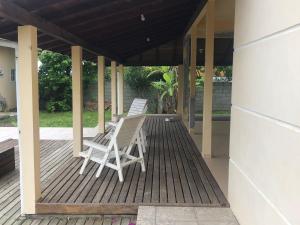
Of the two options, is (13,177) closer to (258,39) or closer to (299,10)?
(258,39)

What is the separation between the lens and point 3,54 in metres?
16.4

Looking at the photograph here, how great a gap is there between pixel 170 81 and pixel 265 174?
12.2 m

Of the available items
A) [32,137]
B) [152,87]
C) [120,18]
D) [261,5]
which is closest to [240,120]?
[261,5]

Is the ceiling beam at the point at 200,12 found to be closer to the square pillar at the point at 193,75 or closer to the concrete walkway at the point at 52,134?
the square pillar at the point at 193,75

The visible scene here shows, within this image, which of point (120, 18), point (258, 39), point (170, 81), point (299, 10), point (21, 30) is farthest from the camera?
point (170, 81)

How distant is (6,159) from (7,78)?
12.0 meters

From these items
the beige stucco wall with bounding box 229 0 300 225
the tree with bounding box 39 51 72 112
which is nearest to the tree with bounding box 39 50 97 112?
the tree with bounding box 39 51 72 112

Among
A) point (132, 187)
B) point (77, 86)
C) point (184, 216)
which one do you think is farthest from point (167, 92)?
point (184, 216)

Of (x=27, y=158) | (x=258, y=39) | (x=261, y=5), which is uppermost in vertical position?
(x=261, y=5)

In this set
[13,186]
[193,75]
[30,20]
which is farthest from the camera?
[193,75]

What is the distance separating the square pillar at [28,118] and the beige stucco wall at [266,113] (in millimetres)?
2056

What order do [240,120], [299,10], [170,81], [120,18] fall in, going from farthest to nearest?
[170,81] < [120,18] < [240,120] < [299,10]

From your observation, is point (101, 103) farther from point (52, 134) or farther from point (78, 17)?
point (78, 17)

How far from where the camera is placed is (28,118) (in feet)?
12.3
